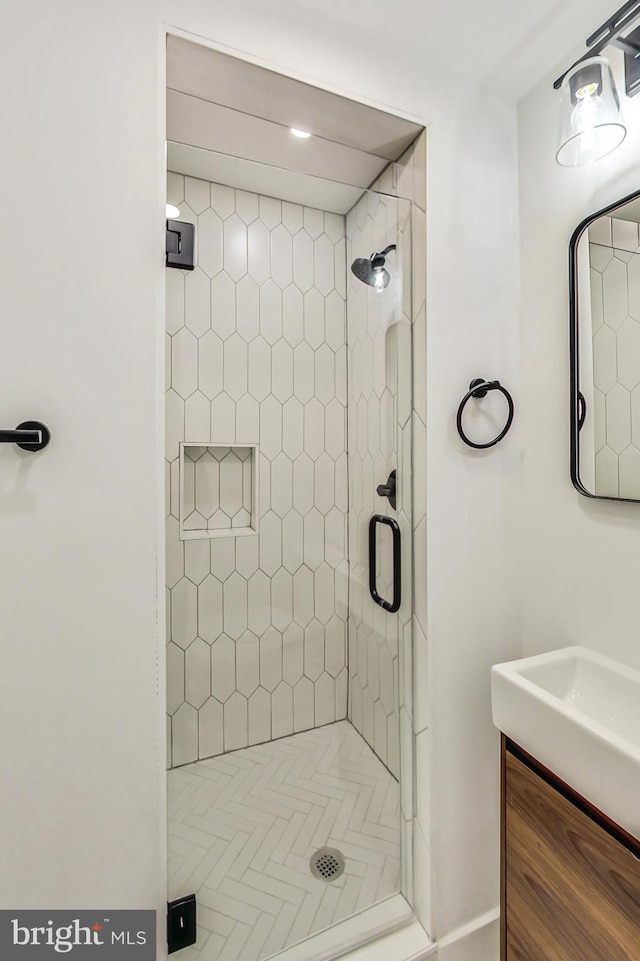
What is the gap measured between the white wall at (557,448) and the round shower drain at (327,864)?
816 millimetres

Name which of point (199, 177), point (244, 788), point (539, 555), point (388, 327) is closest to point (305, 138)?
point (199, 177)

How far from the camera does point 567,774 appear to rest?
896 mm

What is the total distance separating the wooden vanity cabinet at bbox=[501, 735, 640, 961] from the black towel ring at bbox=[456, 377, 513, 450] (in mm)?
767

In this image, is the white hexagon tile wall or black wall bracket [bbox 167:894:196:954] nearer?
black wall bracket [bbox 167:894:196:954]

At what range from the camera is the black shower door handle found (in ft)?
4.24

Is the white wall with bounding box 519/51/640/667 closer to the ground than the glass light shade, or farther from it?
closer to the ground

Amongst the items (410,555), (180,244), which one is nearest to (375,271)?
(180,244)

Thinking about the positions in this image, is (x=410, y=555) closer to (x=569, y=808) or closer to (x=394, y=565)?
(x=394, y=565)

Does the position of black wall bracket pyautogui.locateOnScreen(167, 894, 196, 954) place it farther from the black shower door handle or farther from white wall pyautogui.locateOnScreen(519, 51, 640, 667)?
white wall pyautogui.locateOnScreen(519, 51, 640, 667)

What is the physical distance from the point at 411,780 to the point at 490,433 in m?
1.04

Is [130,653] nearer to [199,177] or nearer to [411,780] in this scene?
[411,780]

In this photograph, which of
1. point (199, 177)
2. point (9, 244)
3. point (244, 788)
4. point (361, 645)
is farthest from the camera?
point (361, 645)

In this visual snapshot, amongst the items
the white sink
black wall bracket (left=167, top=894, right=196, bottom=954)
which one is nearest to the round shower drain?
black wall bracket (left=167, top=894, right=196, bottom=954)

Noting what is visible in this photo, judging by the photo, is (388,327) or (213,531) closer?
(213,531)
